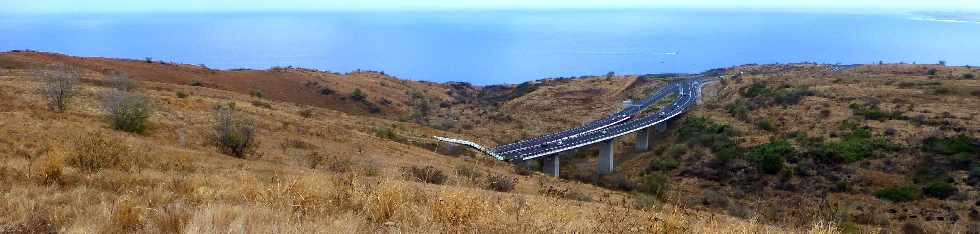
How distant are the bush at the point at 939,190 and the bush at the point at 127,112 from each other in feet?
89.2

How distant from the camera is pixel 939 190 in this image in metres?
22.9

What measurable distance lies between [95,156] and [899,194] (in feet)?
83.4

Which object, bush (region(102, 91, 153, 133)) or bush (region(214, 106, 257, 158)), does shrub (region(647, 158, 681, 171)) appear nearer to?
bush (region(214, 106, 257, 158))

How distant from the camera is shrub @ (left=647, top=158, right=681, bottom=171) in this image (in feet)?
105

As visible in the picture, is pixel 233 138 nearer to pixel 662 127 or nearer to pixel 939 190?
pixel 939 190

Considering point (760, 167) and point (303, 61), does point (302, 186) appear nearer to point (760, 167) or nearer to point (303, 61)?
point (760, 167)

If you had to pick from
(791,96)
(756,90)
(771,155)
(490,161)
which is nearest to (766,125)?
(771,155)

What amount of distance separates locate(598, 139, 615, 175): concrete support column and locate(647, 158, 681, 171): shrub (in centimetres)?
231

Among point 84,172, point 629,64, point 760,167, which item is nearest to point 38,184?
point 84,172

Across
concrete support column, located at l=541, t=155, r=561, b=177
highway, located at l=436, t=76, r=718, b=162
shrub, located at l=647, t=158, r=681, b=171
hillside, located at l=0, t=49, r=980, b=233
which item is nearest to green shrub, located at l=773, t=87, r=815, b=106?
hillside, located at l=0, t=49, r=980, b=233

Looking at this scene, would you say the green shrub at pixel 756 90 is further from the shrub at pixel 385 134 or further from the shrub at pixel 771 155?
the shrub at pixel 385 134

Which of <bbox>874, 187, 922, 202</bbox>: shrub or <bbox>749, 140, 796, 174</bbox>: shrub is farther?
<bbox>749, 140, 796, 174</bbox>: shrub

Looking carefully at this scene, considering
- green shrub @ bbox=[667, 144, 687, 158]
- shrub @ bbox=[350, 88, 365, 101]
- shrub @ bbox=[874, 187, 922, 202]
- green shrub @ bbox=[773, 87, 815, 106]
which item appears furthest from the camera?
shrub @ bbox=[350, 88, 365, 101]

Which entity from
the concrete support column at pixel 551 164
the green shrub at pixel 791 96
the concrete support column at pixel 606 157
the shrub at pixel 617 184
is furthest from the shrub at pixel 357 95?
the shrub at pixel 617 184
